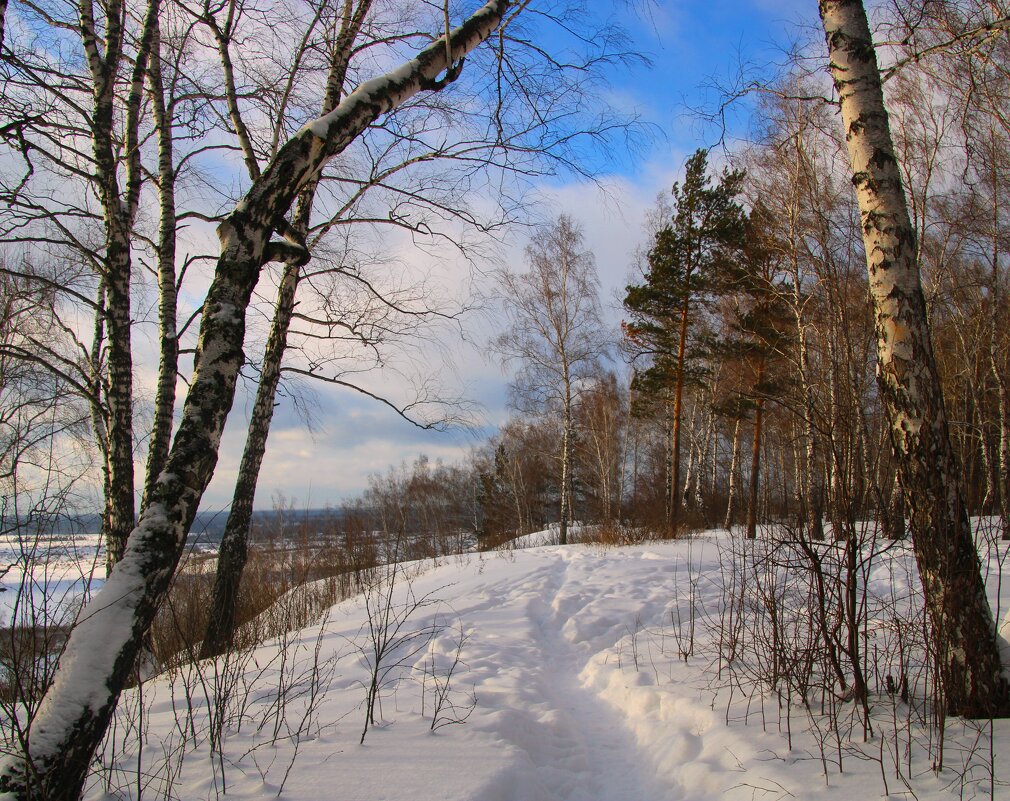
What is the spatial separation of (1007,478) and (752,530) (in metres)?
4.89

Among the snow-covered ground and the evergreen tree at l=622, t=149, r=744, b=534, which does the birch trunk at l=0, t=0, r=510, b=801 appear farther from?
the evergreen tree at l=622, t=149, r=744, b=534

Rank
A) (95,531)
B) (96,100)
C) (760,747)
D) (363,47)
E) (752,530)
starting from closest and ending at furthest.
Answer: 1. (760,747)
2. (95,531)
3. (96,100)
4. (363,47)
5. (752,530)

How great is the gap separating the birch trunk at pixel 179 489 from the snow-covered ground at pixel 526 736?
0.34m

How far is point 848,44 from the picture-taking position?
2920mm

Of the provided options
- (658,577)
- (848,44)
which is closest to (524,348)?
(658,577)

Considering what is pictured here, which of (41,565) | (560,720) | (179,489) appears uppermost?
(179,489)

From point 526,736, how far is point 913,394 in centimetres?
282

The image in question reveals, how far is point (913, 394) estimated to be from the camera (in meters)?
2.67

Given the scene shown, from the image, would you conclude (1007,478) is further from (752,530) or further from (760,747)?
(760,747)

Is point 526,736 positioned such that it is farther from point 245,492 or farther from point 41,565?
point 245,492

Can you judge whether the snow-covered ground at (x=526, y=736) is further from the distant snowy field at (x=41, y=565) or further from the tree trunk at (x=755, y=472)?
the tree trunk at (x=755, y=472)

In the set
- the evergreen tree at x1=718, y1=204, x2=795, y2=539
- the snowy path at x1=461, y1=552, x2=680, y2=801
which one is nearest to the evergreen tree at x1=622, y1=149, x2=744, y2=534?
the evergreen tree at x1=718, y1=204, x2=795, y2=539

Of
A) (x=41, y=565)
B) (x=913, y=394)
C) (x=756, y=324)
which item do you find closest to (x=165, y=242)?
(x=41, y=565)

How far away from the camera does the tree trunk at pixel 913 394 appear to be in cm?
248
